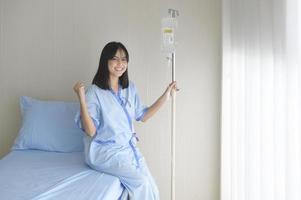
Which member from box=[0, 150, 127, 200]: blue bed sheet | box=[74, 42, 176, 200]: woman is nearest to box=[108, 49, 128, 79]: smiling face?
box=[74, 42, 176, 200]: woman

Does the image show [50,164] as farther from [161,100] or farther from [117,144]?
[161,100]

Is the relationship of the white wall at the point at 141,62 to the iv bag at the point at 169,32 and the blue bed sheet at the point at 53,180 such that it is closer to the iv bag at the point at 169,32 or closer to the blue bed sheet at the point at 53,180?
the iv bag at the point at 169,32

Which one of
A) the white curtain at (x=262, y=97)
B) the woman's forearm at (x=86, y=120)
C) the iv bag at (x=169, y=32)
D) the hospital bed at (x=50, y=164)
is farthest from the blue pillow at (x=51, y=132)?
the white curtain at (x=262, y=97)

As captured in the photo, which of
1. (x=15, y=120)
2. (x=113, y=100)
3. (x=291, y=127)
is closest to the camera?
(x=291, y=127)

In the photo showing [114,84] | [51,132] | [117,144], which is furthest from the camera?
[51,132]

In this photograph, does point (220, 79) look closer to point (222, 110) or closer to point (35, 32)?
point (222, 110)

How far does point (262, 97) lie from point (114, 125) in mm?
908

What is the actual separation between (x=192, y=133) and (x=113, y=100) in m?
0.78

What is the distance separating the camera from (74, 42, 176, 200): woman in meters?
2.01

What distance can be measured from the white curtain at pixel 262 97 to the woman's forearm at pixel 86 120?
2.97 feet

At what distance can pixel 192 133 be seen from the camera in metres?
2.65

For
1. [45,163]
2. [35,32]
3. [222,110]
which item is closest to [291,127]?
[222,110]

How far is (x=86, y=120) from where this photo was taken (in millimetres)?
2035

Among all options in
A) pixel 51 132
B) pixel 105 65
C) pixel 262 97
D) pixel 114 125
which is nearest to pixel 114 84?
pixel 105 65
